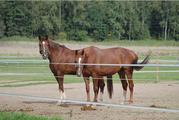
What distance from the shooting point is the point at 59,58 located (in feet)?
42.3

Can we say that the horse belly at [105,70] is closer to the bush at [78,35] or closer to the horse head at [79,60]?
the horse head at [79,60]

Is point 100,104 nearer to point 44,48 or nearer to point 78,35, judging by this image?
point 44,48

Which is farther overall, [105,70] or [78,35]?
[78,35]

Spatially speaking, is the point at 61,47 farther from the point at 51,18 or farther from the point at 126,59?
the point at 51,18

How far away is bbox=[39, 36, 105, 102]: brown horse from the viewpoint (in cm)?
1271

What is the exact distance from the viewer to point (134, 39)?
70000 mm

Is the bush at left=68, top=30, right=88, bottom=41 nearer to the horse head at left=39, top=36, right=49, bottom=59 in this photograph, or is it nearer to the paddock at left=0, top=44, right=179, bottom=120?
the paddock at left=0, top=44, right=179, bottom=120

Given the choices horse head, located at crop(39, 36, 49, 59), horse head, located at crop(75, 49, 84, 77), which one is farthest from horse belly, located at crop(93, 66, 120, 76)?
horse head, located at crop(39, 36, 49, 59)

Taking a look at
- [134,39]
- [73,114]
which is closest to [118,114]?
[73,114]

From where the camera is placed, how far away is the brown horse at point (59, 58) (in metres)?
12.7

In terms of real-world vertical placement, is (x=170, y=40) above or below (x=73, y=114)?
below

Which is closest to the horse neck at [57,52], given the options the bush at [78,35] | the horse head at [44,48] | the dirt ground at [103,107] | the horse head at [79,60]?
the horse head at [44,48]

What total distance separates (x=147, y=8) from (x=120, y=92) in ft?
214

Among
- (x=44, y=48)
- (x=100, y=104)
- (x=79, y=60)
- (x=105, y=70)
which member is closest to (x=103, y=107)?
(x=105, y=70)
